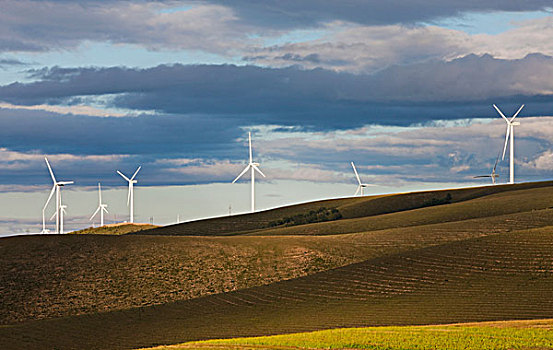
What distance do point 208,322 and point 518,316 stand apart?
55.6ft

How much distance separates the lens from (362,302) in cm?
4650

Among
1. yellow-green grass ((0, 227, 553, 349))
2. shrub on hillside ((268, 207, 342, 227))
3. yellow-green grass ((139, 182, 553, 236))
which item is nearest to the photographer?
yellow-green grass ((0, 227, 553, 349))

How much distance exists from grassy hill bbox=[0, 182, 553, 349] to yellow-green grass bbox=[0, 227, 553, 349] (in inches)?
3.0

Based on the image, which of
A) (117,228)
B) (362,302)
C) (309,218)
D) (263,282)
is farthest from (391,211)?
(362,302)

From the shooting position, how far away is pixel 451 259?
5491 cm

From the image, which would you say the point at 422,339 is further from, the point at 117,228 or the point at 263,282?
the point at 117,228

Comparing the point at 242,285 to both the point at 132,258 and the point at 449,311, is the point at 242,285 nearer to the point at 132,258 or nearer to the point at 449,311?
the point at 132,258

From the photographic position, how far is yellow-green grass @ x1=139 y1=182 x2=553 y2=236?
84.8 metres

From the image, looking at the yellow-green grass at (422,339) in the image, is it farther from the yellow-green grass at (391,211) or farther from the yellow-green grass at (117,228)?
the yellow-green grass at (117,228)

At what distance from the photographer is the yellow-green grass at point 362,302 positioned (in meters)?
39.3

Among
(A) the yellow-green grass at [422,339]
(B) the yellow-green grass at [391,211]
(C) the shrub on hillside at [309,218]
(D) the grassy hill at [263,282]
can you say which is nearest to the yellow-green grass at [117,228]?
(B) the yellow-green grass at [391,211]

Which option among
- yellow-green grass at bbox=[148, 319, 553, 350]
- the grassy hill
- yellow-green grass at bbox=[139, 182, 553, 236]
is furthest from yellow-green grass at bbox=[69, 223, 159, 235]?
yellow-green grass at bbox=[148, 319, 553, 350]

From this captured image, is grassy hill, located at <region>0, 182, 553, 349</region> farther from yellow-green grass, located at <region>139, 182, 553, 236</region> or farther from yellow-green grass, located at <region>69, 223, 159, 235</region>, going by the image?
yellow-green grass, located at <region>69, 223, 159, 235</region>

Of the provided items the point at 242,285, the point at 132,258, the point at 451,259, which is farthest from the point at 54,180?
the point at 451,259
